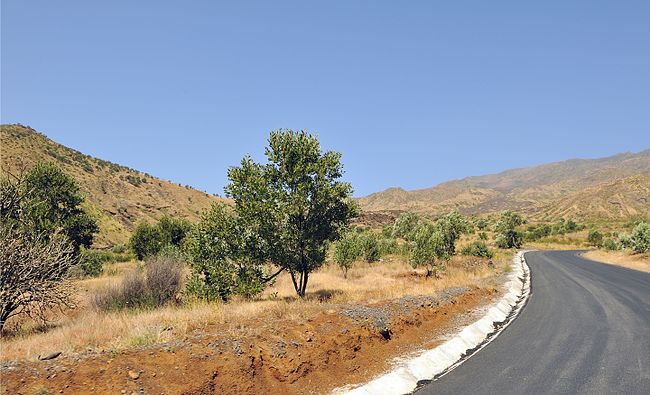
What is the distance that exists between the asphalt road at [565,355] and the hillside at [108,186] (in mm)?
60848

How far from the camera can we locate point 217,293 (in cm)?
1803

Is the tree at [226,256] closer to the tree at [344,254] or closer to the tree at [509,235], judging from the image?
the tree at [344,254]

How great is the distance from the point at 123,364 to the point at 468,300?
1267 centimetres

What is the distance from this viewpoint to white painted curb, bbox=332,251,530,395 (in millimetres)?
7078

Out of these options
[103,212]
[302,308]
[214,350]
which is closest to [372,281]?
[302,308]

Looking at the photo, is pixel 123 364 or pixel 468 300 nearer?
pixel 123 364

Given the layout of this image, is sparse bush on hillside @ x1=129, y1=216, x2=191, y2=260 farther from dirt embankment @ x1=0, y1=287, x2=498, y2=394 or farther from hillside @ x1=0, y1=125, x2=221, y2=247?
dirt embankment @ x1=0, y1=287, x2=498, y2=394

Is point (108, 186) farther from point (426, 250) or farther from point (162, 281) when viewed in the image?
point (162, 281)

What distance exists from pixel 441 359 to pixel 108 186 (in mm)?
86194

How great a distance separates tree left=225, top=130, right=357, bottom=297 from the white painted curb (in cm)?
835

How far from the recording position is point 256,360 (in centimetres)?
722

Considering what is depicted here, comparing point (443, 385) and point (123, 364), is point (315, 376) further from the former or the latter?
point (123, 364)

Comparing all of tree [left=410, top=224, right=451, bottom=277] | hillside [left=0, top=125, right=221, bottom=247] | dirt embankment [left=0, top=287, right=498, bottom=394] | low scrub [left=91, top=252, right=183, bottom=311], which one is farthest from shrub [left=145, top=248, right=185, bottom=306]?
hillside [left=0, top=125, right=221, bottom=247]

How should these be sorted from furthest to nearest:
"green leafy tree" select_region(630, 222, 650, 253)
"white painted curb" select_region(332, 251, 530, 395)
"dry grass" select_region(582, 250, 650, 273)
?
"green leafy tree" select_region(630, 222, 650, 253) < "dry grass" select_region(582, 250, 650, 273) < "white painted curb" select_region(332, 251, 530, 395)
